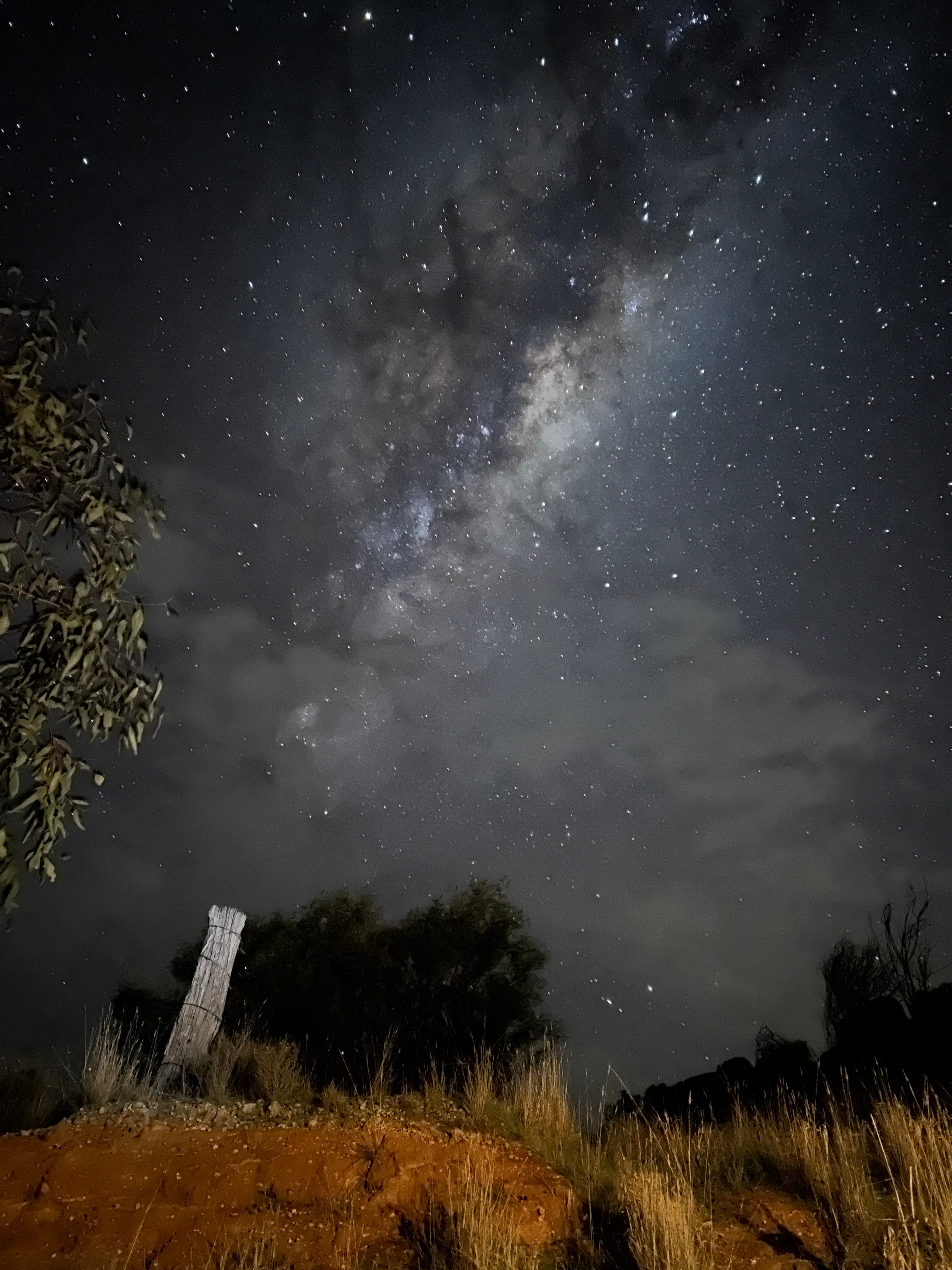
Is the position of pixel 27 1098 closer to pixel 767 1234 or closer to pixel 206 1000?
pixel 206 1000

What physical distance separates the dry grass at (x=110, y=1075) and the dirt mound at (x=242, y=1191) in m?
1.18

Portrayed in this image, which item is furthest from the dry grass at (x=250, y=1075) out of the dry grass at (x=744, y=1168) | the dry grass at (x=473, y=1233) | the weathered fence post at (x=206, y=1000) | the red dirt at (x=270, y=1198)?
the dry grass at (x=473, y=1233)

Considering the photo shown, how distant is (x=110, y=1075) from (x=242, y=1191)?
2.99 m

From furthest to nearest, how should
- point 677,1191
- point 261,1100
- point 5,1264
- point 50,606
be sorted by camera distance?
1. point 261,1100
2. point 677,1191
3. point 5,1264
4. point 50,606

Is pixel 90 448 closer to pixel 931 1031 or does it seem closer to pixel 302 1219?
pixel 302 1219

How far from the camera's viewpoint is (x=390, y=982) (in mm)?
19500

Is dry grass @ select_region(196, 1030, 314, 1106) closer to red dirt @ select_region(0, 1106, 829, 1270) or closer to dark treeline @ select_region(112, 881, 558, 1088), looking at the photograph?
red dirt @ select_region(0, 1106, 829, 1270)

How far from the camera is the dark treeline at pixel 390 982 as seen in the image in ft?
60.6

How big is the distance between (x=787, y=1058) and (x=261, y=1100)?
497 inches

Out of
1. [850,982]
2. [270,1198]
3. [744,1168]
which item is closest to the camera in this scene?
[270,1198]

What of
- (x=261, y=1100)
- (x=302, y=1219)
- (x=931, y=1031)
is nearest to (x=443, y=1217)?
(x=302, y=1219)

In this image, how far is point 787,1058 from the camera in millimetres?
16531

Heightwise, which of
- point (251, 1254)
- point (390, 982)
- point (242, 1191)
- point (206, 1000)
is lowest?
point (251, 1254)

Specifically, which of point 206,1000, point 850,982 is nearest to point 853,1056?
point 850,982
